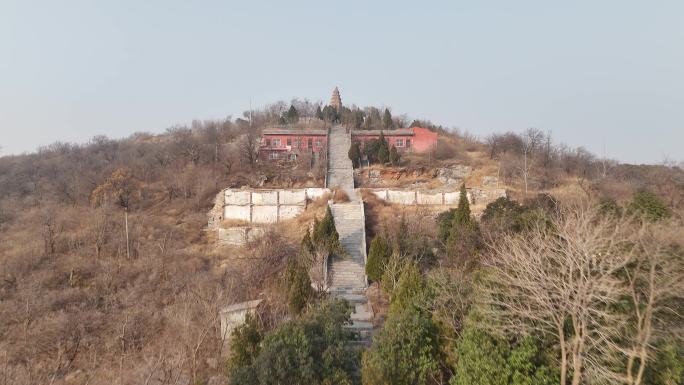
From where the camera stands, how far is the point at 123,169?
29172mm

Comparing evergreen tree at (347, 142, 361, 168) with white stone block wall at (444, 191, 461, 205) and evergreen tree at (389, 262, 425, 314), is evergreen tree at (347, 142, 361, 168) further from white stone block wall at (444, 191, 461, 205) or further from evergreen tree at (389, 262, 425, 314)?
evergreen tree at (389, 262, 425, 314)

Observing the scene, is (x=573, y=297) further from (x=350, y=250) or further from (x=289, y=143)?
(x=289, y=143)

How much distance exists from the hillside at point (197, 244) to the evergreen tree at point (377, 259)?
0.17 m

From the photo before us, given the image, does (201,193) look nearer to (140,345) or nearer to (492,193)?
(140,345)

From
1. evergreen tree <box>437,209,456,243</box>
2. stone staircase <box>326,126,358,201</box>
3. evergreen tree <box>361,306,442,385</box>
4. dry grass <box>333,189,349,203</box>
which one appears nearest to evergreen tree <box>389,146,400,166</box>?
stone staircase <box>326,126,358,201</box>

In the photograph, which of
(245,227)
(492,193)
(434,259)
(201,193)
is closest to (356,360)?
(434,259)

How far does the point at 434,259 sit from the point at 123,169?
23334 mm

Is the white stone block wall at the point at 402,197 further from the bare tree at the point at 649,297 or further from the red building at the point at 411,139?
the bare tree at the point at 649,297

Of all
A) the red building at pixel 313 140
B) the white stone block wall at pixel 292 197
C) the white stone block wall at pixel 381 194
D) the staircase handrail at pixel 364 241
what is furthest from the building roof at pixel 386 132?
the staircase handrail at pixel 364 241

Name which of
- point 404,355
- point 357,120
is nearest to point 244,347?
point 404,355

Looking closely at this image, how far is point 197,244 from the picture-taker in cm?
2128

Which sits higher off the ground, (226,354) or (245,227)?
(245,227)

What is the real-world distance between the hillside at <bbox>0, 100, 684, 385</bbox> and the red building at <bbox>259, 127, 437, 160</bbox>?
1296 mm

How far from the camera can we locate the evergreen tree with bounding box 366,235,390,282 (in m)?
14.9
